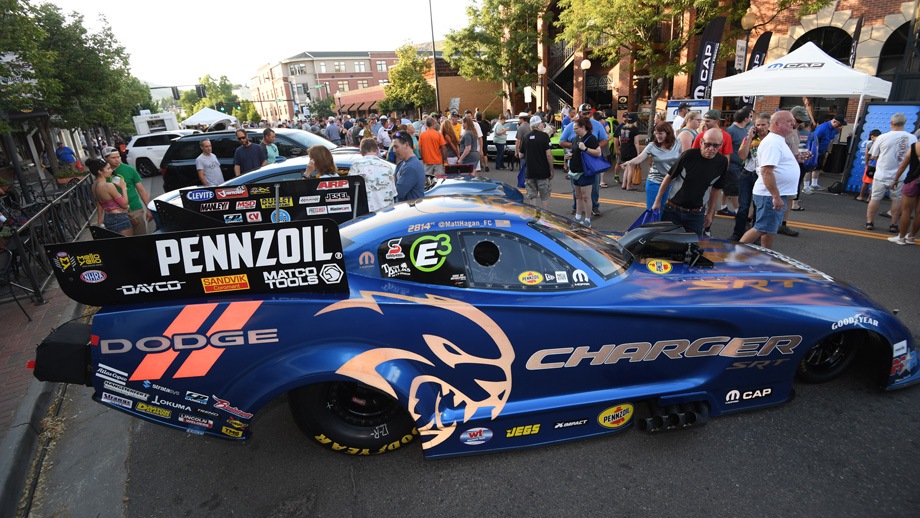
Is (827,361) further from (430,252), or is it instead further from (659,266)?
(430,252)

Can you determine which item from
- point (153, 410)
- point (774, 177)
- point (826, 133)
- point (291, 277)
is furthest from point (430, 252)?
point (826, 133)

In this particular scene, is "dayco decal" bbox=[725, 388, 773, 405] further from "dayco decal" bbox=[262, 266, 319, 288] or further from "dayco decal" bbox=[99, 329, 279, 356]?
"dayco decal" bbox=[99, 329, 279, 356]

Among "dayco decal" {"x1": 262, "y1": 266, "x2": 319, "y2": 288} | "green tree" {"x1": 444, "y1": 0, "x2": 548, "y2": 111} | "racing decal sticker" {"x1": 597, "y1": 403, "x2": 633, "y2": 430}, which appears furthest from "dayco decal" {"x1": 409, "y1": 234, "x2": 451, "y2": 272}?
"green tree" {"x1": 444, "y1": 0, "x2": 548, "y2": 111}

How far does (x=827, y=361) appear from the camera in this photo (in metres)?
3.41

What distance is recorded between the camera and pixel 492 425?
2789mm

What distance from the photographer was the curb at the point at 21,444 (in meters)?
2.79

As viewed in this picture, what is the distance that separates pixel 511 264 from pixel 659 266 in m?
1.13

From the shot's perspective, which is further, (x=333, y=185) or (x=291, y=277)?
(x=333, y=185)

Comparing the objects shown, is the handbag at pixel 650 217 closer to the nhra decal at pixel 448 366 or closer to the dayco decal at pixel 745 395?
the dayco decal at pixel 745 395

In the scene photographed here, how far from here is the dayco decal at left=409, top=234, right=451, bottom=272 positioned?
2789mm

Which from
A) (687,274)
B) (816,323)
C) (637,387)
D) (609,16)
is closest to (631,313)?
(637,387)

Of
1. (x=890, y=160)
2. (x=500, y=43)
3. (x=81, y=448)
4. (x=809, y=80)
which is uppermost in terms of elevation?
(x=500, y=43)

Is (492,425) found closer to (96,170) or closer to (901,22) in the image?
(96,170)

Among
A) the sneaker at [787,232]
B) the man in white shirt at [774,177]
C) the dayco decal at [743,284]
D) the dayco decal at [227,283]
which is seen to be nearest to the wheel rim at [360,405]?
the dayco decal at [227,283]
